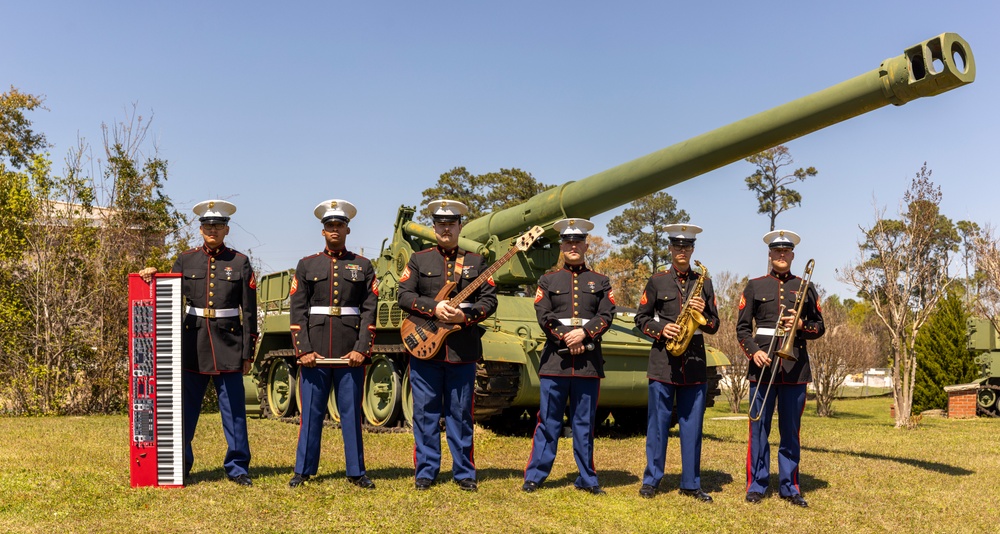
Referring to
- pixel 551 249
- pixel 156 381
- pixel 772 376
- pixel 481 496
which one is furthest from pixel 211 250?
pixel 551 249

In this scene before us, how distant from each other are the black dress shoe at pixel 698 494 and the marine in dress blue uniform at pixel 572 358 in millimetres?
610

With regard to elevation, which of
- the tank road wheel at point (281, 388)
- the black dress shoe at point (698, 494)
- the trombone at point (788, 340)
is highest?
the trombone at point (788, 340)

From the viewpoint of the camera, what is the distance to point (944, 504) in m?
6.96

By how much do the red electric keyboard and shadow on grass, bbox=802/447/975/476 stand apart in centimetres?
669

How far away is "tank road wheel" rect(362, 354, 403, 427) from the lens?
11.7 m

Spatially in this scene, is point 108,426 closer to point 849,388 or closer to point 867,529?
point 867,529

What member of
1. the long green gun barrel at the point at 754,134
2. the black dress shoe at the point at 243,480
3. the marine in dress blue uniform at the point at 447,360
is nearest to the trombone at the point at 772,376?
the long green gun barrel at the point at 754,134

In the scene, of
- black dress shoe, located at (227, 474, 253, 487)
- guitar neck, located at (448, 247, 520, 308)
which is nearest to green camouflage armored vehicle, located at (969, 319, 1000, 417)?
guitar neck, located at (448, 247, 520, 308)

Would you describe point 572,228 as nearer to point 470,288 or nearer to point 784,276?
point 470,288

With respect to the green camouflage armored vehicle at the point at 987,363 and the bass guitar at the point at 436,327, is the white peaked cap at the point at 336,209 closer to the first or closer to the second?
the bass guitar at the point at 436,327

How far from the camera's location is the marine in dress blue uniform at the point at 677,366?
6.91 meters

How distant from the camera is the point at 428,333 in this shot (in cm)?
693

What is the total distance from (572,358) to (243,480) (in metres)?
2.60

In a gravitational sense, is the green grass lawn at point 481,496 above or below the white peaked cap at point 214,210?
below
